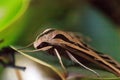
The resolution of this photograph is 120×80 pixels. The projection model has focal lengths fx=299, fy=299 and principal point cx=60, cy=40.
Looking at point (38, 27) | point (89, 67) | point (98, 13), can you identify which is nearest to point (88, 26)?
point (98, 13)

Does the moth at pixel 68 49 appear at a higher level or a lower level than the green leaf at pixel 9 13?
lower

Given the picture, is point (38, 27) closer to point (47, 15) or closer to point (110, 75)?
point (47, 15)

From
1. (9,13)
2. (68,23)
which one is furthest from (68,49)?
(68,23)

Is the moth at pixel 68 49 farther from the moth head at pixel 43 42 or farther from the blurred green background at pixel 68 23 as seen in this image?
the blurred green background at pixel 68 23

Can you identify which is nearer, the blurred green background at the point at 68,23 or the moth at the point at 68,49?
the moth at the point at 68,49

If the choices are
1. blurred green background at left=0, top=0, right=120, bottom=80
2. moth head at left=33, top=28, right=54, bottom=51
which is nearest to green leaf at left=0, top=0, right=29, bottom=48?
blurred green background at left=0, top=0, right=120, bottom=80

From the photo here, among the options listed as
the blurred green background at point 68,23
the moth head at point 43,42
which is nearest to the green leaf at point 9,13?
the blurred green background at point 68,23
